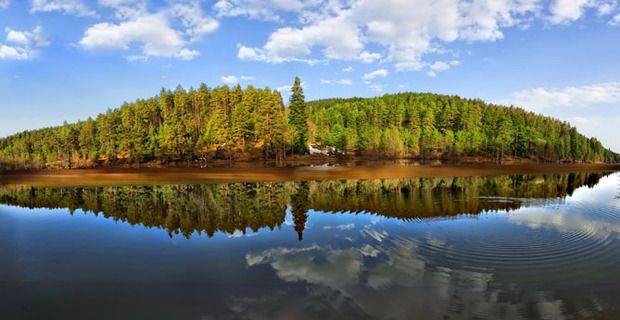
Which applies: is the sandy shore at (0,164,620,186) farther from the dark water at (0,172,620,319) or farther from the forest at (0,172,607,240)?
the dark water at (0,172,620,319)

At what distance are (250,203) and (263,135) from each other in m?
73.0

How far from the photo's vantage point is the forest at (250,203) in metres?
23.3

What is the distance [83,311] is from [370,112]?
16967 cm

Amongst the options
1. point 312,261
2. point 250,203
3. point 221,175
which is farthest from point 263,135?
point 312,261

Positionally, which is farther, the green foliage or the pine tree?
the green foliage

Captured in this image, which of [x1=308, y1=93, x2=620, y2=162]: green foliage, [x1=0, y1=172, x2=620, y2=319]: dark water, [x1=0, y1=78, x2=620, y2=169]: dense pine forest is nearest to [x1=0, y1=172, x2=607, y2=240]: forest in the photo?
[x1=0, y1=172, x2=620, y2=319]: dark water

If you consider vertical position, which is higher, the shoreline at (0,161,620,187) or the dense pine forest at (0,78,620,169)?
the dense pine forest at (0,78,620,169)

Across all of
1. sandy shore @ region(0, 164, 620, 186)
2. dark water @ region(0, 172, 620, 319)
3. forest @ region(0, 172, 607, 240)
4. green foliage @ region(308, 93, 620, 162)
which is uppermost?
green foliage @ region(308, 93, 620, 162)

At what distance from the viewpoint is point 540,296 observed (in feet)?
38.0

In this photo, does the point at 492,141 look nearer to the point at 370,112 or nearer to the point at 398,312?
the point at 370,112

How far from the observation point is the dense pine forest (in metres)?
104

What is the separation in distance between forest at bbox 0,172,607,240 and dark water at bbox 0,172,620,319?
29 cm

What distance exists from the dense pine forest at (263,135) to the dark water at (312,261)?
75.1 meters

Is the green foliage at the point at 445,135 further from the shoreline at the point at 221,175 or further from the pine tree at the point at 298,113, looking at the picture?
the shoreline at the point at 221,175
